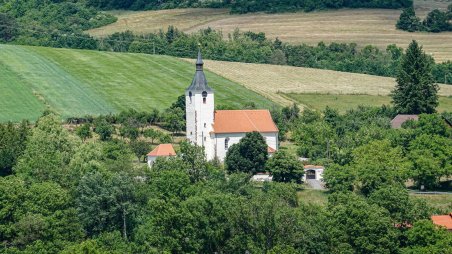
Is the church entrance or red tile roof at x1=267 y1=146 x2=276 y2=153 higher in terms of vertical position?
red tile roof at x1=267 y1=146 x2=276 y2=153

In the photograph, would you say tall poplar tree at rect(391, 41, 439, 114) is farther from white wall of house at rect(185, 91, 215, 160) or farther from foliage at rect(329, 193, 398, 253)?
foliage at rect(329, 193, 398, 253)

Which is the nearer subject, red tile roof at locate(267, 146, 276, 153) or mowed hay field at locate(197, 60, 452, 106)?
red tile roof at locate(267, 146, 276, 153)

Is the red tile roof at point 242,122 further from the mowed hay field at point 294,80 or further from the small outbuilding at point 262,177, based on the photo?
the mowed hay field at point 294,80

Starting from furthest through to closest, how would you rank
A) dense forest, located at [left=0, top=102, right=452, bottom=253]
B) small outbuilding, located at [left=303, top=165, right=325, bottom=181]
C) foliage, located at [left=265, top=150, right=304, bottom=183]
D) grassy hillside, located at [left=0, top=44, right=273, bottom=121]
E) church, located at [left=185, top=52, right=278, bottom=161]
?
1. grassy hillside, located at [left=0, top=44, right=273, bottom=121]
2. church, located at [left=185, top=52, right=278, bottom=161]
3. small outbuilding, located at [left=303, top=165, right=325, bottom=181]
4. foliage, located at [left=265, top=150, right=304, bottom=183]
5. dense forest, located at [left=0, top=102, right=452, bottom=253]

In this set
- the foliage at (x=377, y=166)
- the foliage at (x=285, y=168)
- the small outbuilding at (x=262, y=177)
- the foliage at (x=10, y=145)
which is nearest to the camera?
the foliage at (x=377, y=166)

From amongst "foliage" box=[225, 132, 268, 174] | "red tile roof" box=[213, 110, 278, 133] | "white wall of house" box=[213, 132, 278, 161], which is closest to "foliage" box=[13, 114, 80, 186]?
"white wall of house" box=[213, 132, 278, 161]

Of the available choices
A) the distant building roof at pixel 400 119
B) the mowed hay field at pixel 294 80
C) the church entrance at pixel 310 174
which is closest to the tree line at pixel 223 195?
the church entrance at pixel 310 174
